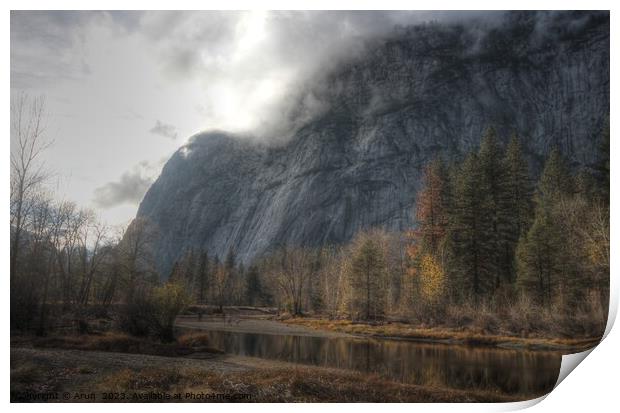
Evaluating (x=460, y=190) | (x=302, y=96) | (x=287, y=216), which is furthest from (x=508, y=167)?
(x=287, y=216)

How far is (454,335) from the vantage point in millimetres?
13438

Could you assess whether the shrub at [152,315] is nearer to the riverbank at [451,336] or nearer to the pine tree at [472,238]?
the riverbank at [451,336]

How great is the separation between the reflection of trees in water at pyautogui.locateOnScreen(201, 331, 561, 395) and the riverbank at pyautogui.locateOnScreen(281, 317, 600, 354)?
30cm

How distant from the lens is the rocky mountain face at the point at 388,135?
517 inches

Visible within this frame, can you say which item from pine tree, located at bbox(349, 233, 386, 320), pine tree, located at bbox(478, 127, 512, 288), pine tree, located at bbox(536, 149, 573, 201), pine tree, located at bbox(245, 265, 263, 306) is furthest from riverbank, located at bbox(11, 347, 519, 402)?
pine tree, located at bbox(245, 265, 263, 306)

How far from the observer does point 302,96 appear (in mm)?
13992

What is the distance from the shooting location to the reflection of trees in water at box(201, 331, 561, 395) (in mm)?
9570

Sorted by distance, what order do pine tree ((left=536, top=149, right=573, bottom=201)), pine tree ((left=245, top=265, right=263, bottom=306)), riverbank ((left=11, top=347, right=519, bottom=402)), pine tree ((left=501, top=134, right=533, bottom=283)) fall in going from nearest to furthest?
riverbank ((left=11, top=347, right=519, bottom=402)) → pine tree ((left=536, top=149, right=573, bottom=201)) → pine tree ((left=501, top=134, right=533, bottom=283)) → pine tree ((left=245, top=265, right=263, bottom=306))

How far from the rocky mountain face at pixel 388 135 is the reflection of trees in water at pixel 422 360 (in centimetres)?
487

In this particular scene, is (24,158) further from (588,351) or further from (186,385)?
(588,351)

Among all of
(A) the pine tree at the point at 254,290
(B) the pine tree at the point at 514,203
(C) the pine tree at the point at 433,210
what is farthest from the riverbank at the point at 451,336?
(A) the pine tree at the point at 254,290

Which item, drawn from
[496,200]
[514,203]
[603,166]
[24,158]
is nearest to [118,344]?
[24,158]

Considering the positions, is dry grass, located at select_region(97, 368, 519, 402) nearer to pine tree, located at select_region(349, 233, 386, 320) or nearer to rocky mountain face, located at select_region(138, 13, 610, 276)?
rocky mountain face, located at select_region(138, 13, 610, 276)

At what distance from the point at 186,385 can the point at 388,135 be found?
20.6 meters
